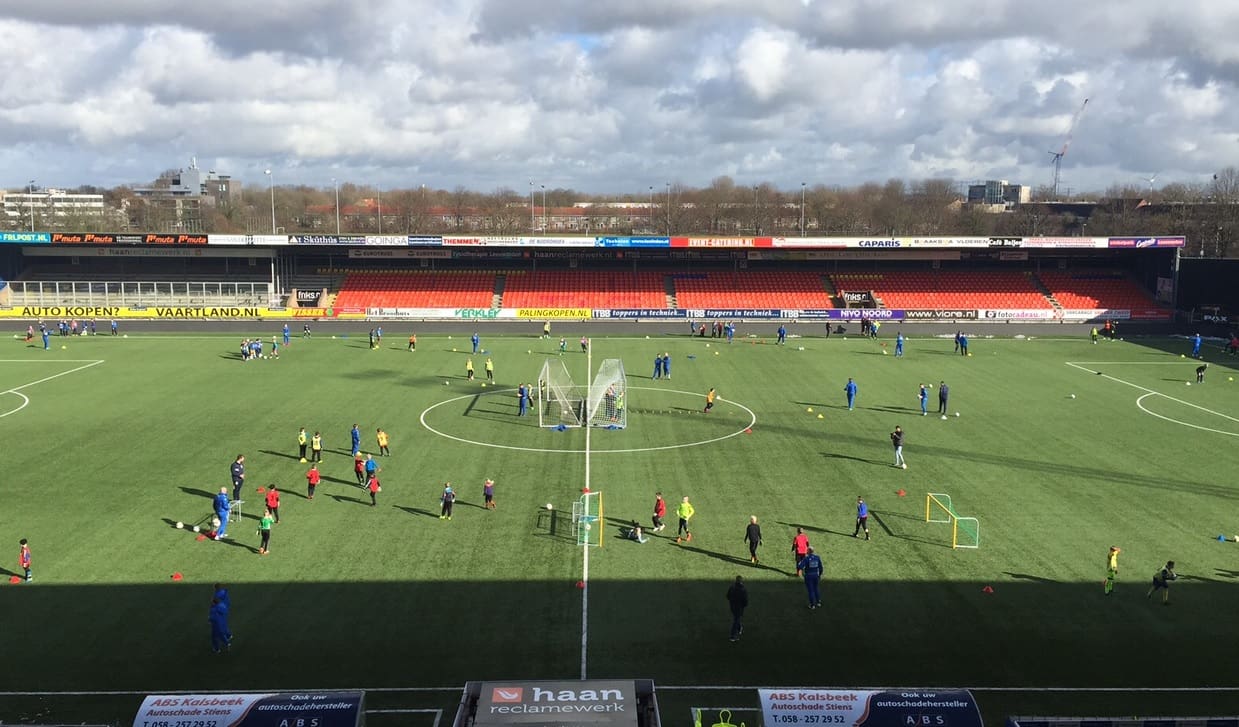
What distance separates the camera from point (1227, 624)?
693 inches

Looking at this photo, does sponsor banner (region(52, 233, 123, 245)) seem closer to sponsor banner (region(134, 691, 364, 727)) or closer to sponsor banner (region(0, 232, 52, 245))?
sponsor banner (region(0, 232, 52, 245))

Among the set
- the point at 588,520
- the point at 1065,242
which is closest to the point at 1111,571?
the point at 588,520

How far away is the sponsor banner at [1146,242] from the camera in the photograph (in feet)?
226

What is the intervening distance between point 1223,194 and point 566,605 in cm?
10924

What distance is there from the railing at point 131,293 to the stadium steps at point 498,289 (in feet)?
64.9

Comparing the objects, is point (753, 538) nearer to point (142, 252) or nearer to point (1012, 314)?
point (1012, 314)

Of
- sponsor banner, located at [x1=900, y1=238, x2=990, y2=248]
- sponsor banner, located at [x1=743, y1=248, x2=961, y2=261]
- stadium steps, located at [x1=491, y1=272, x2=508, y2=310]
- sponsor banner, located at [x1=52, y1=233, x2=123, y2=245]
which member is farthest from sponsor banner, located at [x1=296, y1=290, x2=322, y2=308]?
sponsor banner, located at [x1=900, y1=238, x2=990, y2=248]

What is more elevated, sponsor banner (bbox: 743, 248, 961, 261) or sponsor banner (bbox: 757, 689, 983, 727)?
sponsor banner (bbox: 743, 248, 961, 261)

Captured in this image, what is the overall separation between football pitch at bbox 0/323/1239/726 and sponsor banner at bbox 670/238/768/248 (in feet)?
116

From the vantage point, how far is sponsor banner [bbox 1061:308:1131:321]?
70812mm

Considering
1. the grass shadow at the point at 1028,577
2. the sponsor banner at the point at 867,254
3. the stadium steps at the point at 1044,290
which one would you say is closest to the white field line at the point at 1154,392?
the grass shadow at the point at 1028,577

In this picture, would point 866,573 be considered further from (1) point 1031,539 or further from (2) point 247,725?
(2) point 247,725

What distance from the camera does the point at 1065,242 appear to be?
2847 inches

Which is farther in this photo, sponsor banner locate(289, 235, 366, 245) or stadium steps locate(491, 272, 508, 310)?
stadium steps locate(491, 272, 508, 310)
